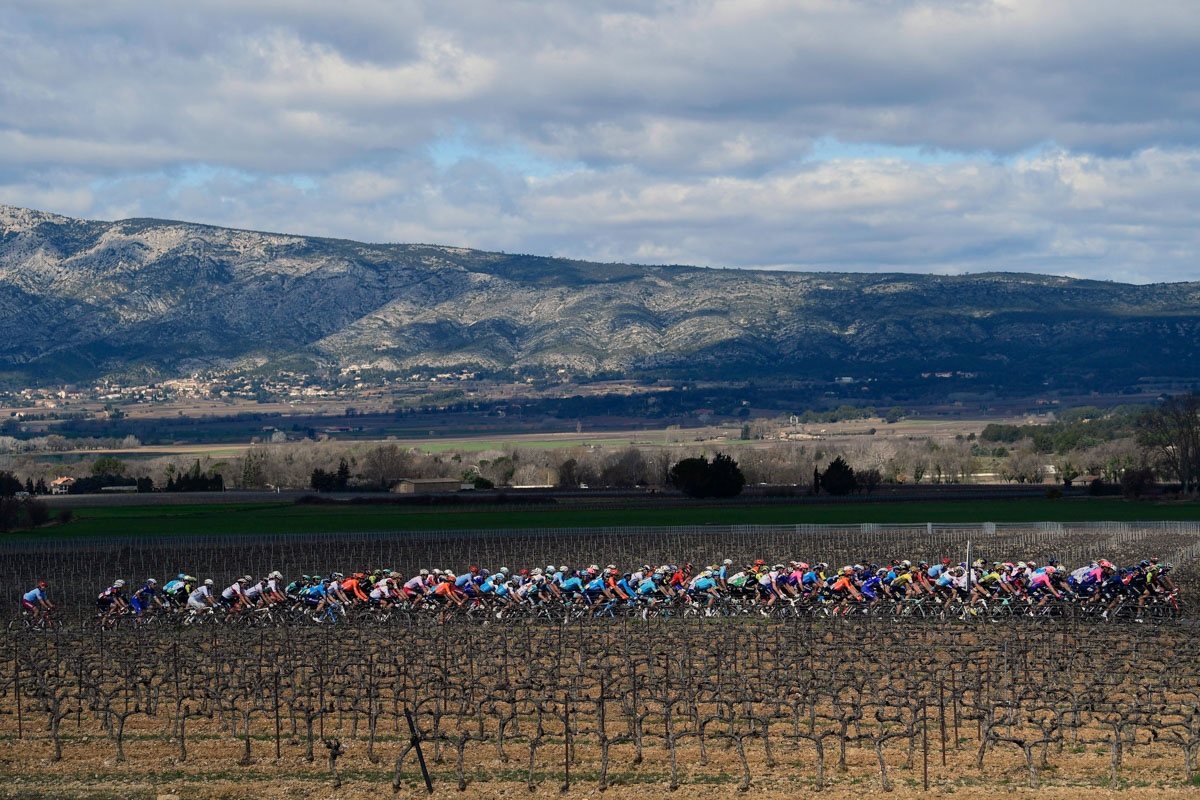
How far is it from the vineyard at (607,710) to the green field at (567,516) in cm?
4641

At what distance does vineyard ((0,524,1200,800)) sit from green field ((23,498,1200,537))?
46.4 meters

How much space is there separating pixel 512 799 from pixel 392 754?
13.5 ft

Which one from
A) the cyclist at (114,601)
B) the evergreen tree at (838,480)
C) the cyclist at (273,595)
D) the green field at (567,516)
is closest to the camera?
the cyclist at (114,601)

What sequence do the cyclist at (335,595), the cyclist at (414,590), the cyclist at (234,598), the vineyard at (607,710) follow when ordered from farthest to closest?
the cyclist at (414,590) < the cyclist at (335,595) < the cyclist at (234,598) < the vineyard at (607,710)

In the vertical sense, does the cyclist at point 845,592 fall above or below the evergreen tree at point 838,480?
below

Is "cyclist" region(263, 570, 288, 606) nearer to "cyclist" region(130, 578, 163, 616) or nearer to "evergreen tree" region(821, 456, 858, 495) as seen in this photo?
"cyclist" region(130, 578, 163, 616)

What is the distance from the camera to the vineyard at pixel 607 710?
25562mm

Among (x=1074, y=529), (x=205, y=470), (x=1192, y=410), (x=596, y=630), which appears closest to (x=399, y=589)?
(x=596, y=630)

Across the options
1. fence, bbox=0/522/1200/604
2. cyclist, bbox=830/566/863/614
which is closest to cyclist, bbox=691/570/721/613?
cyclist, bbox=830/566/863/614

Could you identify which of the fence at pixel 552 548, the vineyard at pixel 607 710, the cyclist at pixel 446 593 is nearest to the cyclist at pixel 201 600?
the vineyard at pixel 607 710

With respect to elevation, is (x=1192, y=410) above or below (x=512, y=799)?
above

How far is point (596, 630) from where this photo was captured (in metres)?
43.4

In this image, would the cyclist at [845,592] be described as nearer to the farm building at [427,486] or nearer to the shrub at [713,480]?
the shrub at [713,480]

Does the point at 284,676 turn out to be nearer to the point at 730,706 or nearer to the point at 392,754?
the point at 392,754
